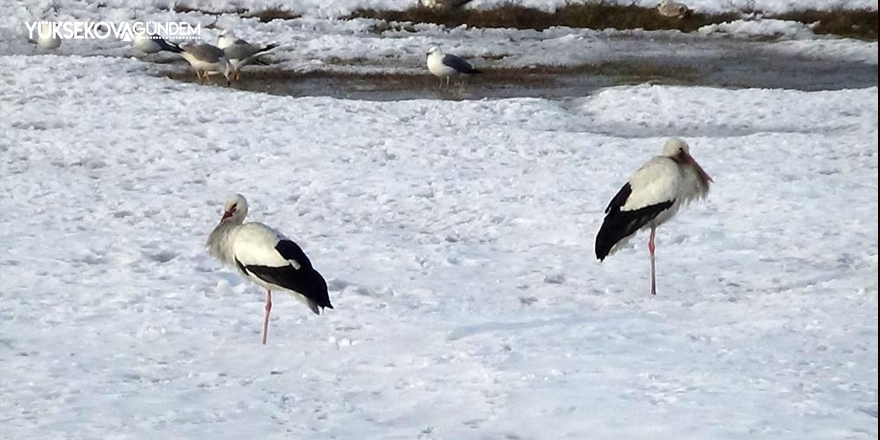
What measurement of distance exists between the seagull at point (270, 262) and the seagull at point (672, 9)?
19.8 metres

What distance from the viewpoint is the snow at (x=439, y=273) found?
660 centimetres

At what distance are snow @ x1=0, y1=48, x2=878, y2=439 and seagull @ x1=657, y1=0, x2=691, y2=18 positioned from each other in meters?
9.89

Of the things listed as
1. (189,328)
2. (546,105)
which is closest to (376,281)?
(189,328)

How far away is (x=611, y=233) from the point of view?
9414 mm

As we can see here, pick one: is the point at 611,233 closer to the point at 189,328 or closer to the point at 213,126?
the point at 189,328

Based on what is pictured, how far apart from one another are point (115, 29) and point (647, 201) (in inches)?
701

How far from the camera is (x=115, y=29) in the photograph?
82.4 feet

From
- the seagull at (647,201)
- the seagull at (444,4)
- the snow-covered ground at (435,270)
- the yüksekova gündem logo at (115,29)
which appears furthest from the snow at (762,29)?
the seagull at (647,201)

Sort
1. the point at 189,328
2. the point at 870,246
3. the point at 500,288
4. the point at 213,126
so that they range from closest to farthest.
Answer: the point at 189,328
the point at 500,288
the point at 870,246
the point at 213,126

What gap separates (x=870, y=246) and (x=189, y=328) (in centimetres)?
515

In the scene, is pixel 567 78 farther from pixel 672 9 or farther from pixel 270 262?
pixel 270 262

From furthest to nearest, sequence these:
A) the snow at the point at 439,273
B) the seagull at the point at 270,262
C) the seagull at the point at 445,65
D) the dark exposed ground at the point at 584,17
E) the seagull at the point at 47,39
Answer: the dark exposed ground at the point at 584,17, the seagull at the point at 47,39, the seagull at the point at 445,65, the seagull at the point at 270,262, the snow at the point at 439,273

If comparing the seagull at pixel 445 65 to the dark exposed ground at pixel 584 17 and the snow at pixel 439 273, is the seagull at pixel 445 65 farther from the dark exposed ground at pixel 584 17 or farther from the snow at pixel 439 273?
the dark exposed ground at pixel 584 17

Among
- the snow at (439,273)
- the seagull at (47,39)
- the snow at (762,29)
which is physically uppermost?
the snow at (762,29)
